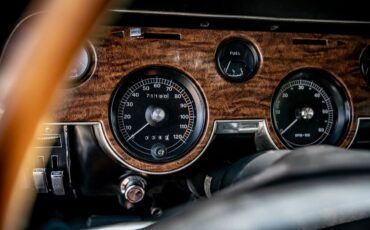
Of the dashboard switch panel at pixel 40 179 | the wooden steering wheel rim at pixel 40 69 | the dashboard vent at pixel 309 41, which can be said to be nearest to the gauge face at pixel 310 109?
the dashboard vent at pixel 309 41

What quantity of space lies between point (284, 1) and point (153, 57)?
0.54 meters

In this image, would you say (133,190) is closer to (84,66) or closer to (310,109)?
(84,66)

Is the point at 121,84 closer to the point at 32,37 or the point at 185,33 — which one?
the point at 185,33

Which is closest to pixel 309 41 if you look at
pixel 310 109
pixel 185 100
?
pixel 310 109

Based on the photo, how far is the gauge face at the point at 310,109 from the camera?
2.30 m

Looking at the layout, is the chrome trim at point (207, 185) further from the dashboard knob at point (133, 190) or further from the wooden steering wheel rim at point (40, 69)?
the wooden steering wheel rim at point (40, 69)

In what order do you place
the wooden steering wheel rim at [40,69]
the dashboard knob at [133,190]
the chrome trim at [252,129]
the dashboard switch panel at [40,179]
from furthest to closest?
1. the chrome trim at [252,129]
2. the dashboard knob at [133,190]
3. the dashboard switch panel at [40,179]
4. the wooden steering wheel rim at [40,69]

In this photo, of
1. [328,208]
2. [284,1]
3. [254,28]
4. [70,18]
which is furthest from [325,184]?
[254,28]

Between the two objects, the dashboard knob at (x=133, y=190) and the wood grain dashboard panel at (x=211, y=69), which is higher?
the wood grain dashboard panel at (x=211, y=69)

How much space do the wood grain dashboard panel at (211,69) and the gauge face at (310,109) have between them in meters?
0.05

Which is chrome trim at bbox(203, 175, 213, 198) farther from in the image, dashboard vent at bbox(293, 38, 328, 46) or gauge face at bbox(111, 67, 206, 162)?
dashboard vent at bbox(293, 38, 328, 46)

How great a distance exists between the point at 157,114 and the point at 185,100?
0.15 meters

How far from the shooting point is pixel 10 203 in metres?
0.74

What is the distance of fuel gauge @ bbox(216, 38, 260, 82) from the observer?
218 cm
